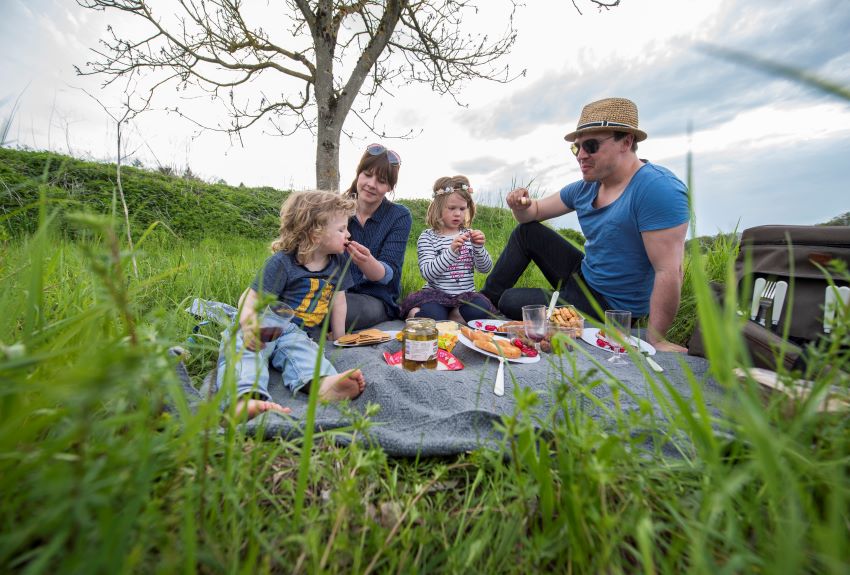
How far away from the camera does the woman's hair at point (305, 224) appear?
2.46 metres

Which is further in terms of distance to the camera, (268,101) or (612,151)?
(268,101)

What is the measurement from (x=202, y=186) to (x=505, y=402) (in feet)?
27.9

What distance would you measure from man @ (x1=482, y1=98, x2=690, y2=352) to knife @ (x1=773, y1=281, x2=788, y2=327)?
1.81 feet

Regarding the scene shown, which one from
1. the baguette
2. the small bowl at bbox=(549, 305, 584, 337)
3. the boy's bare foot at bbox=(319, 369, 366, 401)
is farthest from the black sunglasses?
the boy's bare foot at bbox=(319, 369, 366, 401)

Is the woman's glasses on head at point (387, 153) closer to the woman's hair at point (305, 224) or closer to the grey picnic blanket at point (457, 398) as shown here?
the woman's hair at point (305, 224)

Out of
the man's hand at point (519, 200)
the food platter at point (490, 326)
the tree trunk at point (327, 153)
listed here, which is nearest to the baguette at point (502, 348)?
the food platter at point (490, 326)

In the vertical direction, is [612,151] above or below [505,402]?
above

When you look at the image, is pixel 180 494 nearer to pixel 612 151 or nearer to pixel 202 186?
pixel 612 151

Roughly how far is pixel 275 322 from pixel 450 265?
1763 mm

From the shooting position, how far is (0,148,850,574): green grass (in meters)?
0.44

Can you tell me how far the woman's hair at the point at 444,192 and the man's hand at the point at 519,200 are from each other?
0.44 meters

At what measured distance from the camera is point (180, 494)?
0.59 m

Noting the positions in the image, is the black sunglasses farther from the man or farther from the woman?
the woman

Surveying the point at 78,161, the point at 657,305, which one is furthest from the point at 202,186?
the point at 657,305
